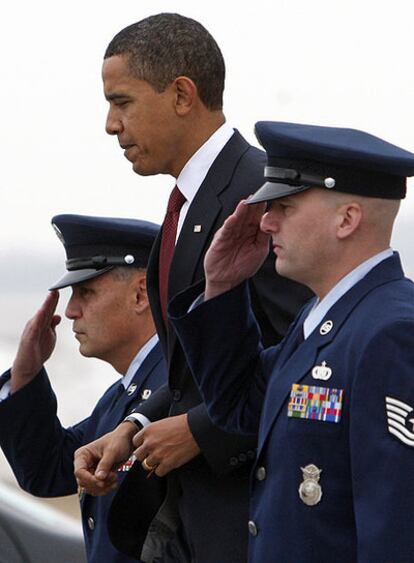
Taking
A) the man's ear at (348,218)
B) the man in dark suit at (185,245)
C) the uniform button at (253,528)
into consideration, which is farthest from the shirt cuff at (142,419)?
the man's ear at (348,218)

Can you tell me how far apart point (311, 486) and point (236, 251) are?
569 mm

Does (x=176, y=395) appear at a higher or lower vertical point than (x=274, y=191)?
lower

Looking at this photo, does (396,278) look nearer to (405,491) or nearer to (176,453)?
(405,491)

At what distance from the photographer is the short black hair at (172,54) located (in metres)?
3.70

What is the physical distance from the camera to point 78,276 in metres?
4.39

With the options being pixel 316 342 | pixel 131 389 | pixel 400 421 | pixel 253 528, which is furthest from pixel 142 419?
pixel 400 421

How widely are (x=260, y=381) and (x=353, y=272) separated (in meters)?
0.38

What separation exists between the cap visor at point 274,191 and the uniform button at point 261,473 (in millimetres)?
507

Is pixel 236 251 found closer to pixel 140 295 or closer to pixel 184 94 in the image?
pixel 184 94

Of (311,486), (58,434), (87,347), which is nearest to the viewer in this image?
(311,486)

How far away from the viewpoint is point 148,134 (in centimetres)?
366

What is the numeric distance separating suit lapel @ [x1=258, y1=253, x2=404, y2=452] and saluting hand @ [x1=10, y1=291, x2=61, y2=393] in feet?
4.22

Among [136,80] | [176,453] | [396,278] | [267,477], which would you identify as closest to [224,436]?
[176,453]

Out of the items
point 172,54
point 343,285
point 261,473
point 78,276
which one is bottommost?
point 78,276
